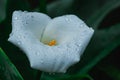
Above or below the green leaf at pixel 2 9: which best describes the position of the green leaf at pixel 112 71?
below

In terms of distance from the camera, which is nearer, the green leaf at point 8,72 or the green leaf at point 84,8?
the green leaf at point 8,72

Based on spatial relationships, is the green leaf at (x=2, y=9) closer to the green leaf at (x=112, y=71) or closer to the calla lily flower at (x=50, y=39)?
the calla lily flower at (x=50, y=39)

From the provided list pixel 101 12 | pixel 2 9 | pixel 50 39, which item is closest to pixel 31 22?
pixel 50 39

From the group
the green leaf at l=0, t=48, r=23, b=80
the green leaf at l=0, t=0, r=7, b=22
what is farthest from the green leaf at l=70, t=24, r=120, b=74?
the green leaf at l=0, t=48, r=23, b=80

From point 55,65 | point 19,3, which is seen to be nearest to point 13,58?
point 19,3

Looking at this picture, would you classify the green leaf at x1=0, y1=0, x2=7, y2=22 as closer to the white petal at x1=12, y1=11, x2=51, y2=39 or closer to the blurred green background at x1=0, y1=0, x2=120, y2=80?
the blurred green background at x1=0, y1=0, x2=120, y2=80

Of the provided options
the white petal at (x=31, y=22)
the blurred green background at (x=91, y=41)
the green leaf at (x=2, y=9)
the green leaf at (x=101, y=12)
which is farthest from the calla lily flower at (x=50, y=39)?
the green leaf at (x=101, y=12)
